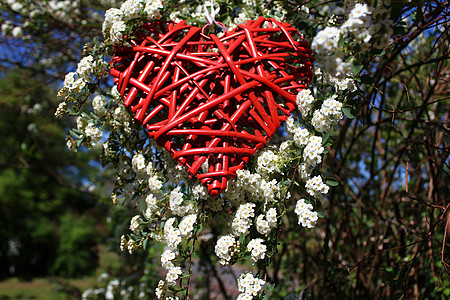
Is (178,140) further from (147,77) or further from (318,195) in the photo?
(318,195)

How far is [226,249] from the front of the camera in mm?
763

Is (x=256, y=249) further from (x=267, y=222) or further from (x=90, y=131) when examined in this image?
(x=90, y=131)

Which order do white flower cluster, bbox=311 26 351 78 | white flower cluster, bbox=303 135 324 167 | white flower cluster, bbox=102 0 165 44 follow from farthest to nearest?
white flower cluster, bbox=102 0 165 44
white flower cluster, bbox=303 135 324 167
white flower cluster, bbox=311 26 351 78

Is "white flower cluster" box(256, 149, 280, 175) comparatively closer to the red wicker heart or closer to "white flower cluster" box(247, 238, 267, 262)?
the red wicker heart

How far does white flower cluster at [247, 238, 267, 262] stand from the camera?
74cm

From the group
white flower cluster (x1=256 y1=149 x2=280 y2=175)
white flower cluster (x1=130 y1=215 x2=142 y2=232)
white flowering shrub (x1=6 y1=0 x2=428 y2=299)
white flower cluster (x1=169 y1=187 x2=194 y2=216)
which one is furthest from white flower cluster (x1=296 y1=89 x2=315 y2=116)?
white flower cluster (x1=130 y1=215 x2=142 y2=232)

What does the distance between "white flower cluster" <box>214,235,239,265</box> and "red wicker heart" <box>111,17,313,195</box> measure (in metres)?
0.12

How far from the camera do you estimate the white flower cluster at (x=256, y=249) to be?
0.74 m

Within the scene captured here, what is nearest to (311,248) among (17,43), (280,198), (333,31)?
(280,198)

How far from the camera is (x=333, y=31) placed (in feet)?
1.93

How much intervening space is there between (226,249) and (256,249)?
0.07 metres

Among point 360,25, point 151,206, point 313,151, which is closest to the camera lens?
point 360,25

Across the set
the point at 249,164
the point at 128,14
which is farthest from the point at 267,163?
the point at 128,14

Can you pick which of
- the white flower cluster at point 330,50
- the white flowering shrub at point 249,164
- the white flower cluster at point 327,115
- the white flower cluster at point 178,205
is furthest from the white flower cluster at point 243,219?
the white flower cluster at point 330,50
